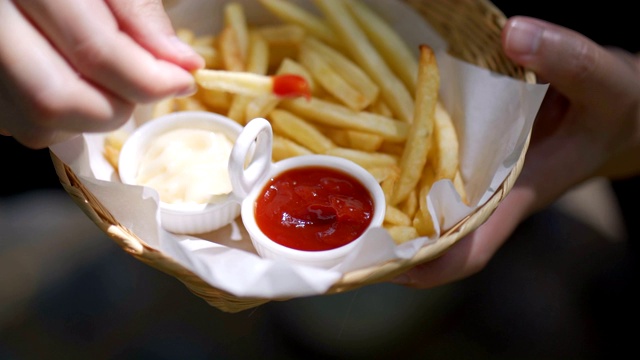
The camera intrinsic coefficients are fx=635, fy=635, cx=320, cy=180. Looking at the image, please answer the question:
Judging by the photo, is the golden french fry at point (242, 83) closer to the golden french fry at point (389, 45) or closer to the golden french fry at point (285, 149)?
the golden french fry at point (285, 149)

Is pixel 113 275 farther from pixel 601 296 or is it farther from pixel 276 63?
pixel 601 296

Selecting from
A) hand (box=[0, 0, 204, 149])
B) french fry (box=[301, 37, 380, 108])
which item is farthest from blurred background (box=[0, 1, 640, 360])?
hand (box=[0, 0, 204, 149])

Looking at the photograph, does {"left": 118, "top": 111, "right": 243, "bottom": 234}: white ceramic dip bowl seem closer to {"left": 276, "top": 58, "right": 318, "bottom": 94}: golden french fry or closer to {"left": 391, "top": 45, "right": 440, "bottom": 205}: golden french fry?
{"left": 276, "top": 58, "right": 318, "bottom": 94}: golden french fry

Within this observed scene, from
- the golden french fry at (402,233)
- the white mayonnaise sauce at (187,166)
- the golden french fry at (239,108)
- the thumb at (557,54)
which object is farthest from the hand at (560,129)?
the golden french fry at (239,108)

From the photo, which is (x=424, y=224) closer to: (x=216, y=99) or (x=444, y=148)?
(x=444, y=148)

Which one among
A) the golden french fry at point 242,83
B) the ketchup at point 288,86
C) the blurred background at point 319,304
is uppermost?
the golden french fry at point 242,83
